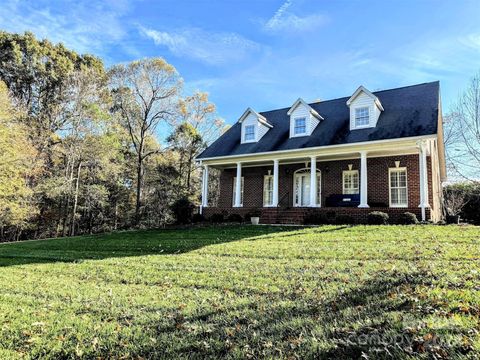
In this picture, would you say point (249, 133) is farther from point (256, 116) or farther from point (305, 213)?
point (305, 213)

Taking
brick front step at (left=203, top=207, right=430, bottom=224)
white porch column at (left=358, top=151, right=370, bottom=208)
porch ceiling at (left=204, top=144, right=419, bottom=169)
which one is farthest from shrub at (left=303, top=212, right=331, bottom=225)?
porch ceiling at (left=204, top=144, right=419, bottom=169)

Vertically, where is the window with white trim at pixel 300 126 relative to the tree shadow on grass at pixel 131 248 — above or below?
above

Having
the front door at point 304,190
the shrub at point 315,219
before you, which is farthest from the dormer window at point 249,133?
the shrub at point 315,219

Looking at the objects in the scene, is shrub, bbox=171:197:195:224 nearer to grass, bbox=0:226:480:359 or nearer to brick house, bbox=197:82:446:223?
brick house, bbox=197:82:446:223

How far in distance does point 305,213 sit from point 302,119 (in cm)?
552

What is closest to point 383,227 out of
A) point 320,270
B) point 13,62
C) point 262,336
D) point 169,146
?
point 320,270

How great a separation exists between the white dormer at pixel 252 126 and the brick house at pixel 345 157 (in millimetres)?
58

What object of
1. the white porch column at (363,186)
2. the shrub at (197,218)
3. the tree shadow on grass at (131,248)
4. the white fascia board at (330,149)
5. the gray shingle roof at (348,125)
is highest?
the gray shingle roof at (348,125)

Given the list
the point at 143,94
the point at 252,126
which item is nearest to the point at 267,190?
the point at 252,126

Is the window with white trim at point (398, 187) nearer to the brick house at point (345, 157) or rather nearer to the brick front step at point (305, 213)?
the brick house at point (345, 157)

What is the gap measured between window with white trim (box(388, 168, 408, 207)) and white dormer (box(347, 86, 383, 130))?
253 cm

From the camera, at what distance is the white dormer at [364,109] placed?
51.0 ft

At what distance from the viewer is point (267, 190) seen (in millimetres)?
19094

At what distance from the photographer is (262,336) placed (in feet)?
11.0
